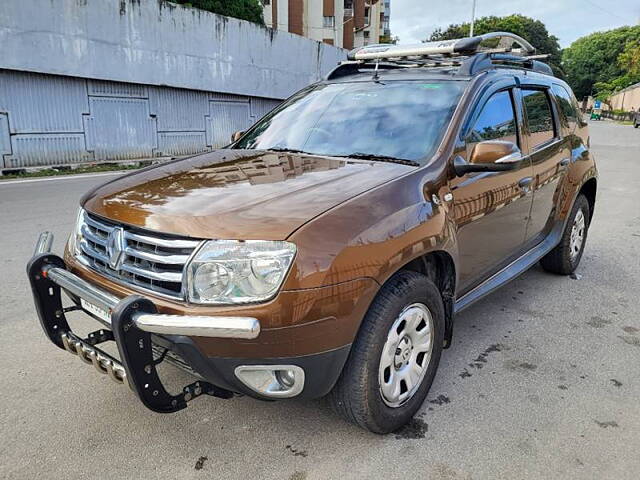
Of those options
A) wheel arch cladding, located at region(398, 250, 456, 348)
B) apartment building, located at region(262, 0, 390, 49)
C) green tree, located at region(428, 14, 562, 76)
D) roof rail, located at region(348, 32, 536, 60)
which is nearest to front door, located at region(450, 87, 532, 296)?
wheel arch cladding, located at region(398, 250, 456, 348)

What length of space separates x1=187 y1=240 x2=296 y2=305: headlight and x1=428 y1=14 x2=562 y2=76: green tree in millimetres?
68064

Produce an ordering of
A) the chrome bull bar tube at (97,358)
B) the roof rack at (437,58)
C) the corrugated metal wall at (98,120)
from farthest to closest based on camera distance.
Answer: the corrugated metal wall at (98,120) → the roof rack at (437,58) → the chrome bull bar tube at (97,358)

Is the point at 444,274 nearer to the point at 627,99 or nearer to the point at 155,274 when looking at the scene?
the point at 155,274

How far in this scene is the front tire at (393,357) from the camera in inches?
91.3

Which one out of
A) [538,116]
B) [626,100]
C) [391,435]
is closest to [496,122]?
[538,116]

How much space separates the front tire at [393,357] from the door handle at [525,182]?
4.34 ft

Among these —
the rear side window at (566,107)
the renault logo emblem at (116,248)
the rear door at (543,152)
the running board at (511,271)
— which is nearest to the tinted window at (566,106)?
the rear side window at (566,107)

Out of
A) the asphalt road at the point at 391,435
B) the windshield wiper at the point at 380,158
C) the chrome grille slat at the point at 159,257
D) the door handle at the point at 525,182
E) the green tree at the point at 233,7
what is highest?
the green tree at the point at 233,7

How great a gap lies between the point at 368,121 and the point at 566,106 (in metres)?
2.41

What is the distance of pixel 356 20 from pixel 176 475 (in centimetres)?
4905

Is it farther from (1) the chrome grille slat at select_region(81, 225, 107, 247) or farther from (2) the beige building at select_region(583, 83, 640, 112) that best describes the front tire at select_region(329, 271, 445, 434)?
(2) the beige building at select_region(583, 83, 640, 112)

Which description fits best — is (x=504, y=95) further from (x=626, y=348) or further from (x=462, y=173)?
(x=626, y=348)

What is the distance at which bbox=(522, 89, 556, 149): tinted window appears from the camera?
3.90 meters

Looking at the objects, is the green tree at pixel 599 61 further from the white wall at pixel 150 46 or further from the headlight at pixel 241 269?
the headlight at pixel 241 269
